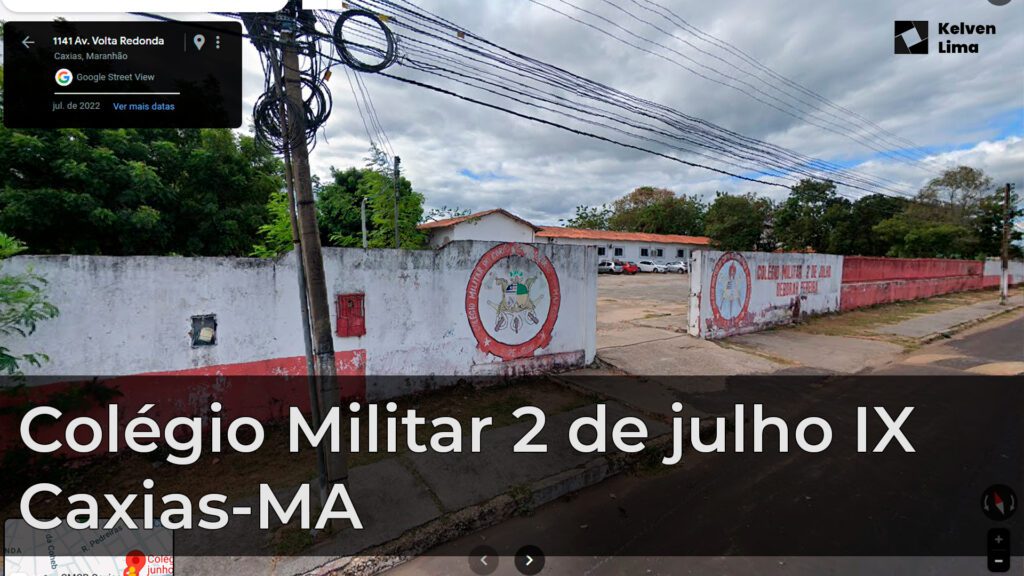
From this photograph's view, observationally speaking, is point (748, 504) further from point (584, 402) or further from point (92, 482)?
point (92, 482)

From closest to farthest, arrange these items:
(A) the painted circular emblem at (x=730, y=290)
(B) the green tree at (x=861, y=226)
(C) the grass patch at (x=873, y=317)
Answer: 1. (A) the painted circular emblem at (x=730, y=290)
2. (C) the grass patch at (x=873, y=317)
3. (B) the green tree at (x=861, y=226)

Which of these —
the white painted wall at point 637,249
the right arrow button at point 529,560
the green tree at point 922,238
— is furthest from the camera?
the white painted wall at point 637,249

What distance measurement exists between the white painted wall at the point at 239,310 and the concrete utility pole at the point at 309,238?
6.20 ft

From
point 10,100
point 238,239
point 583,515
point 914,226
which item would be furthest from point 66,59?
point 914,226

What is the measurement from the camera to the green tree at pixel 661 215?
5022 centimetres

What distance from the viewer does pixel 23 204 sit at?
771 centimetres

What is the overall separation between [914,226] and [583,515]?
4211cm

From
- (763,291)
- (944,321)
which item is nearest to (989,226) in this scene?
(944,321)

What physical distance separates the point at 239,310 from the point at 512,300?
Result: 11.2 ft

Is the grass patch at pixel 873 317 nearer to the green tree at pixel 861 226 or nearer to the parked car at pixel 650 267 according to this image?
the green tree at pixel 861 226

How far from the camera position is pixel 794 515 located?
320 centimetres

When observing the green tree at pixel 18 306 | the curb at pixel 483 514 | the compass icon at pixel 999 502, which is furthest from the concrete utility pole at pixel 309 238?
the compass icon at pixel 999 502

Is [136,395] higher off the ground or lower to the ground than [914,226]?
lower

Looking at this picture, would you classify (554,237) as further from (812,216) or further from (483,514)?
(483,514)
